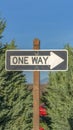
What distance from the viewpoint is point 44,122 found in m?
13.3

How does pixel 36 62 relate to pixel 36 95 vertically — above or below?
above

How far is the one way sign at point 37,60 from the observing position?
21.6 feet

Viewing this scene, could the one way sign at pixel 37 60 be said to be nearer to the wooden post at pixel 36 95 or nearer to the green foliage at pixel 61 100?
the wooden post at pixel 36 95

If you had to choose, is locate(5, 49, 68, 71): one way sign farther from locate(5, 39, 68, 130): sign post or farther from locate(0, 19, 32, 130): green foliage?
locate(0, 19, 32, 130): green foliage

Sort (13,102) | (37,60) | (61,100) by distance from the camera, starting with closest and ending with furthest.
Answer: (37,60) → (13,102) → (61,100)

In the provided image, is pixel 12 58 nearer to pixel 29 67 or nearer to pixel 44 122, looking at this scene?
pixel 29 67

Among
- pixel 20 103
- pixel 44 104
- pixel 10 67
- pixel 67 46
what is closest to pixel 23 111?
pixel 20 103

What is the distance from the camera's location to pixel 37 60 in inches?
259

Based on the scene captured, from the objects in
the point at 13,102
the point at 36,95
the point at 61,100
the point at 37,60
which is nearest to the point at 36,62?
the point at 37,60

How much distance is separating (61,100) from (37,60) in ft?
20.4

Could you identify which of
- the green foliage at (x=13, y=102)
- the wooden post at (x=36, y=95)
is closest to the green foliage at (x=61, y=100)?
the green foliage at (x=13, y=102)

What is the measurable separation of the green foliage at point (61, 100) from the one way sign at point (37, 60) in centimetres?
583

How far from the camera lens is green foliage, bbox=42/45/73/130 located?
12406mm

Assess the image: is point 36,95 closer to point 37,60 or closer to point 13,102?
point 37,60
